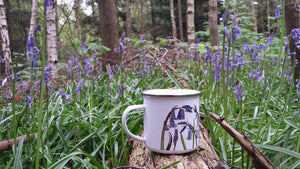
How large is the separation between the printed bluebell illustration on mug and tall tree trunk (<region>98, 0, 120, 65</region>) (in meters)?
3.02

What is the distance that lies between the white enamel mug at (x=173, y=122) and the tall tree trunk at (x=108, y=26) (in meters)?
2.99

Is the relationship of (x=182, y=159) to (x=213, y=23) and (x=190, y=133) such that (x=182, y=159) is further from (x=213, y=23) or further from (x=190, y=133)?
(x=213, y=23)

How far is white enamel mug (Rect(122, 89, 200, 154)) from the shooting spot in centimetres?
91

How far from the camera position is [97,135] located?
4.71 feet

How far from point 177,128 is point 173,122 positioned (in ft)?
0.10

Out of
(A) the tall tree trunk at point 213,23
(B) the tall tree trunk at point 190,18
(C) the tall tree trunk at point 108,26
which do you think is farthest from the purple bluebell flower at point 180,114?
(B) the tall tree trunk at point 190,18

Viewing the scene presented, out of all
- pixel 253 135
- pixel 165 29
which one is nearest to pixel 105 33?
pixel 253 135

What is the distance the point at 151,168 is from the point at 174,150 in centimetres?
12

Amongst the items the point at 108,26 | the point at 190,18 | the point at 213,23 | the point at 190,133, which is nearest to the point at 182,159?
the point at 190,133

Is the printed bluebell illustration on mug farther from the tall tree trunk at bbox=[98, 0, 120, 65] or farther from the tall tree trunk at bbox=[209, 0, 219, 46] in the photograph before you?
the tall tree trunk at bbox=[209, 0, 219, 46]

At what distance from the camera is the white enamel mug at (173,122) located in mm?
910

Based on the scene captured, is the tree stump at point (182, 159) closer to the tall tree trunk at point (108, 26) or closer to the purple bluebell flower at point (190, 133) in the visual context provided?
the purple bluebell flower at point (190, 133)

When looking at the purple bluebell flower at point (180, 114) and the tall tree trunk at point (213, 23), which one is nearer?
the purple bluebell flower at point (180, 114)

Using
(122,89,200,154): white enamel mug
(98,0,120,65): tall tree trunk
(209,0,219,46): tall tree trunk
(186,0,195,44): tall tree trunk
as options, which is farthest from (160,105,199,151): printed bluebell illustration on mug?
(186,0,195,44): tall tree trunk
